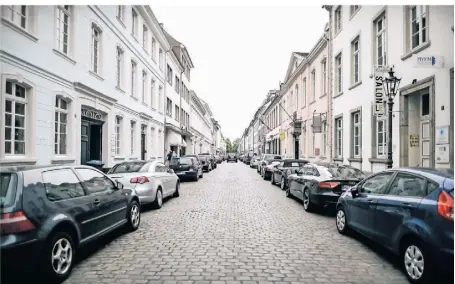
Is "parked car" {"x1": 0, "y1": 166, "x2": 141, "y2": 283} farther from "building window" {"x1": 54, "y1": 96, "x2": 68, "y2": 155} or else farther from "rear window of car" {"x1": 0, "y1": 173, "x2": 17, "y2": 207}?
"building window" {"x1": 54, "y1": 96, "x2": 68, "y2": 155}

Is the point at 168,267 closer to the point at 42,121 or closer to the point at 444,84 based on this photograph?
the point at 42,121

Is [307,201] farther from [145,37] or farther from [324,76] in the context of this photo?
[145,37]

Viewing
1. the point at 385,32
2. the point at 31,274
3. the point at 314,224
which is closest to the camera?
the point at 31,274

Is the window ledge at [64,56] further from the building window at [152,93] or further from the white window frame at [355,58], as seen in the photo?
the building window at [152,93]

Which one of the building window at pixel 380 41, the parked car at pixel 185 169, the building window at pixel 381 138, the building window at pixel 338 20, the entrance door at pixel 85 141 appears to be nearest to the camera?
the building window at pixel 381 138

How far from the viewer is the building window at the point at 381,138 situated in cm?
1303

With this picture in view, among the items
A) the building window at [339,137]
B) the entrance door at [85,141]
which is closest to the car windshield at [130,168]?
the entrance door at [85,141]

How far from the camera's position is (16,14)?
889 cm

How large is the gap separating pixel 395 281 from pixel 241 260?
7.00ft

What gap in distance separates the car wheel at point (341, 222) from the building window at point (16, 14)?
898 centimetres

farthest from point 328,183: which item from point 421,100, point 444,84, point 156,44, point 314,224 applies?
point 156,44

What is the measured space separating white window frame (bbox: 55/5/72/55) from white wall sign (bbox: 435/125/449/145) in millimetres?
11761

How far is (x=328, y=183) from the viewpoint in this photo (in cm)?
889

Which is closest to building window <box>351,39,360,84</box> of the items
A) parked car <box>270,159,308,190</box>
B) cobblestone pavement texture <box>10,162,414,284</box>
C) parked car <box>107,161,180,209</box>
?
parked car <box>270,159,308,190</box>
